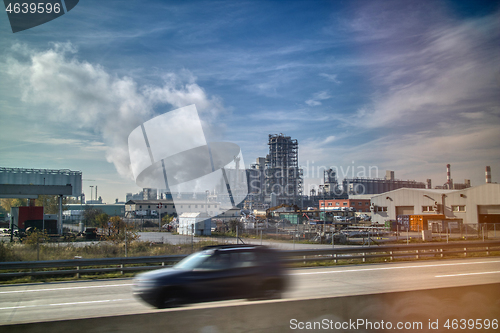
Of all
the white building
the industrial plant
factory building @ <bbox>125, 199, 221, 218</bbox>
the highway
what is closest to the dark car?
the highway

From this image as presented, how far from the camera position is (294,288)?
1000 cm

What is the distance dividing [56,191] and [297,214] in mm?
38784

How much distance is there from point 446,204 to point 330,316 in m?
51.7

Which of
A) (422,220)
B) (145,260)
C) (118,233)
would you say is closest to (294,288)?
(145,260)

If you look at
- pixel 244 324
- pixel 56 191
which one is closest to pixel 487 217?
pixel 244 324

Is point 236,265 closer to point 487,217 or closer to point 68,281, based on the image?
point 68,281

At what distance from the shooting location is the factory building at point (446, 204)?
4300 centimetres

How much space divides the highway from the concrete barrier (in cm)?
275

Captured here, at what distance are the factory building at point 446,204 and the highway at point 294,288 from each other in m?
30.9

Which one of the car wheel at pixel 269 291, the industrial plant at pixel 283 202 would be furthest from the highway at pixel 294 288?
the industrial plant at pixel 283 202

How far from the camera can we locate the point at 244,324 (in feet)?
13.4

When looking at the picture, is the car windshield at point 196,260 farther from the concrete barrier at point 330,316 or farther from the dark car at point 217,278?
the concrete barrier at point 330,316

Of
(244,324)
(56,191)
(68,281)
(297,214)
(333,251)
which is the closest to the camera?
(244,324)

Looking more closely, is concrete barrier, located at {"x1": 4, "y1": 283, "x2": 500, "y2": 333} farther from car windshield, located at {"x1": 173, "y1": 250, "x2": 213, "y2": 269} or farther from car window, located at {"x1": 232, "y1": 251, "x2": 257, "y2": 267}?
car windshield, located at {"x1": 173, "y1": 250, "x2": 213, "y2": 269}
